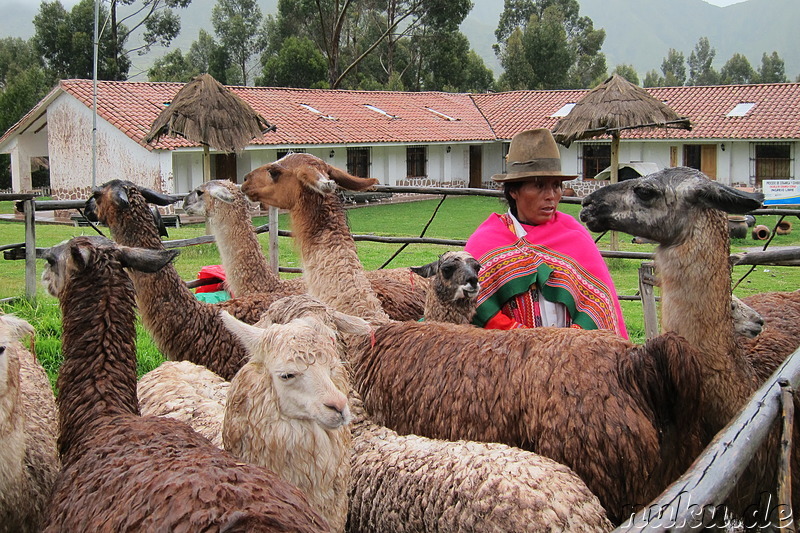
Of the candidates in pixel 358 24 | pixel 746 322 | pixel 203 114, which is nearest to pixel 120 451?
pixel 746 322

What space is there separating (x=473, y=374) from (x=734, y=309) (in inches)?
61.8

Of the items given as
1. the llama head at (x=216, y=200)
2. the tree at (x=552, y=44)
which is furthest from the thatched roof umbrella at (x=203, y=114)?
the tree at (x=552, y=44)

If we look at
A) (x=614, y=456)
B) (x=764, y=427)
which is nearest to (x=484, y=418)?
(x=614, y=456)

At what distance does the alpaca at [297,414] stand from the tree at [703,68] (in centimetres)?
8912

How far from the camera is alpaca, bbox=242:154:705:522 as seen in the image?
2.84 m

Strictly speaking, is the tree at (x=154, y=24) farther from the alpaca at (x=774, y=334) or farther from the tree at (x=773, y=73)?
the tree at (x=773, y=73)

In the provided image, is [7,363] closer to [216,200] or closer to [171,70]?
[216,200]

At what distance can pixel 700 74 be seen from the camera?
300 ft

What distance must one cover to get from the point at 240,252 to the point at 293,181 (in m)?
1.18

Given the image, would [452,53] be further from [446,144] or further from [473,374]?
[473,374]

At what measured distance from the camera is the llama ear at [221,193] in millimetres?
5480

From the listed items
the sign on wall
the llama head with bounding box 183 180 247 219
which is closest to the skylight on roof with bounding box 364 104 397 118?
the sign on wall

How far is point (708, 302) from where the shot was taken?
324 cm

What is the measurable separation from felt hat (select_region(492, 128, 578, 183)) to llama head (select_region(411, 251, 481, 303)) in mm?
465
